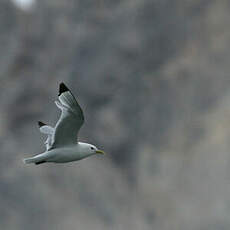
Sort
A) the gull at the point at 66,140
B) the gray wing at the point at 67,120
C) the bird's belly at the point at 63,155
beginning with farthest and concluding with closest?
1. the bird's belly at the point at 63,155
2. the gull at the point at 66,140
3. the gray wing at the point at 67,120

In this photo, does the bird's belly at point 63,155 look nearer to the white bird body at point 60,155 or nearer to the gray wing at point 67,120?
the white bird body at point 60,155

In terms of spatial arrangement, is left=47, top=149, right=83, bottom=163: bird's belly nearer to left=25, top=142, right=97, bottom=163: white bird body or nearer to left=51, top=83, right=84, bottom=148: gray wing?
left=25, top=142, right=97, bottom=163: white bird body

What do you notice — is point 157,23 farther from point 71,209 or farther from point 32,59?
point 71,209

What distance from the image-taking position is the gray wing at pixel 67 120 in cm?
1032

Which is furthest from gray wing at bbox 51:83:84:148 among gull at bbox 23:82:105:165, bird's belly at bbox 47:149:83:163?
bird's belly at bbox 47:149:83:163

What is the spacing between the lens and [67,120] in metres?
10.6

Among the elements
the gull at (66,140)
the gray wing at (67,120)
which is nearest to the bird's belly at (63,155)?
the gull at (66,140)

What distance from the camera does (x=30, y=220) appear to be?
1030 inches

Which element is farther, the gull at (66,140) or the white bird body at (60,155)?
the white bird body at (60,155)

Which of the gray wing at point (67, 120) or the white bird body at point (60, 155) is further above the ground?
the gray wing at point (67, 120)

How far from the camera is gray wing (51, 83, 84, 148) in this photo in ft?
33.9

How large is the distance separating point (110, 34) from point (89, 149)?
21516mm

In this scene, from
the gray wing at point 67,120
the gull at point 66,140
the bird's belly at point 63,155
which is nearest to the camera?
the gray wing at point 67,120

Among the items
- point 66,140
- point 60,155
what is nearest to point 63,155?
point 60,155
